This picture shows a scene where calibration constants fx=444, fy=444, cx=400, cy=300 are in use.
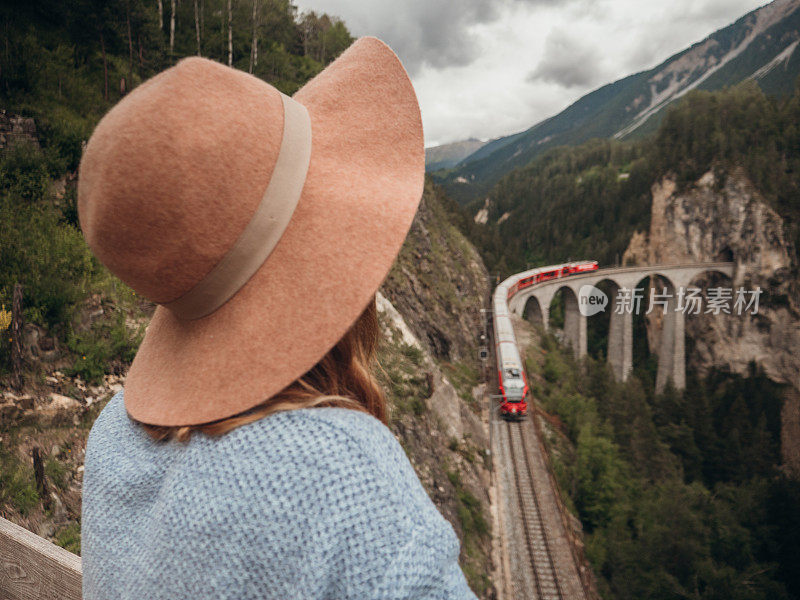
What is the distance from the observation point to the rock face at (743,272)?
6215 cm

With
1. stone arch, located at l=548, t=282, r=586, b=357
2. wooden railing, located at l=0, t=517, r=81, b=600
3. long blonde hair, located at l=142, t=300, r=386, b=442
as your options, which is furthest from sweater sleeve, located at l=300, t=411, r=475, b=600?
stone arch, located at l=548, t=282, r=586, b=357

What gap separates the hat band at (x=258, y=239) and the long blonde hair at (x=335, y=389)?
0.74ft

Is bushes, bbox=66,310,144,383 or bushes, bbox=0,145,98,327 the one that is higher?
bushes, bbox=0,145,98,327

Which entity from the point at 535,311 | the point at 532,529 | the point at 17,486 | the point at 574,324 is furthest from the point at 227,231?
the point at 574,324

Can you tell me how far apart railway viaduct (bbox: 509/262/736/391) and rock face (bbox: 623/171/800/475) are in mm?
3762

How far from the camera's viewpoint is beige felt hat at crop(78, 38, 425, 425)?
2.58 ft

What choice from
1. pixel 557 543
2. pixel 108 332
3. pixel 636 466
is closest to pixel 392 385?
pixel 108 332

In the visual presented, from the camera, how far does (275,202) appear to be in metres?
0.86

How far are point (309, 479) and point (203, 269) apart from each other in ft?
1.39

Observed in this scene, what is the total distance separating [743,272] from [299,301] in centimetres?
8043

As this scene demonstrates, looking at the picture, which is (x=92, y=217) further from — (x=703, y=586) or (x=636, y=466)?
(x=636, y=466)

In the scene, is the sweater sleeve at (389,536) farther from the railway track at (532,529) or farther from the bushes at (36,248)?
the railway track at (532,529)

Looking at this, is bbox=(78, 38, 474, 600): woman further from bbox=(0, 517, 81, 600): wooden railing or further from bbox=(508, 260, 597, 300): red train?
bbox=(508, 260, 597, 300): red train

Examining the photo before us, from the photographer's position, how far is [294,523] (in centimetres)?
66
